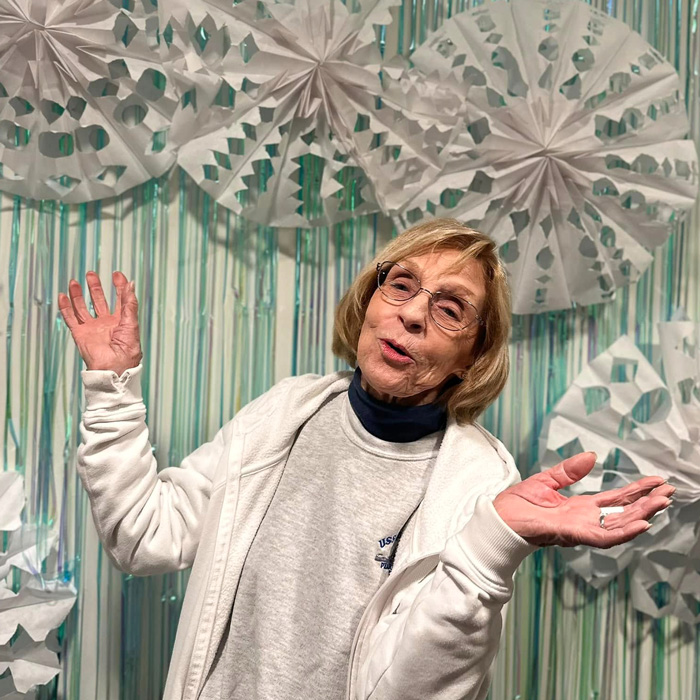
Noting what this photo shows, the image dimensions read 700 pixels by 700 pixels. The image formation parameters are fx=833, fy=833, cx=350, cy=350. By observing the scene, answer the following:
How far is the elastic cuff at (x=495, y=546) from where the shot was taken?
0.94 meters

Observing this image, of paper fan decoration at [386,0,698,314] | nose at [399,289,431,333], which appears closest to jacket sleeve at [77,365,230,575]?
nose at [399,289,431,333]

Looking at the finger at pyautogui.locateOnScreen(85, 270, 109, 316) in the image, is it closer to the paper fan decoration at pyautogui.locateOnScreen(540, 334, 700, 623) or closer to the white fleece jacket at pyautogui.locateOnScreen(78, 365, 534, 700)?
the white fleece jacket at pyautogui.locateOnScreen(78, 365, 534, 700)

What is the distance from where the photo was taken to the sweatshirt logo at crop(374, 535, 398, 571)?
3.76 feet

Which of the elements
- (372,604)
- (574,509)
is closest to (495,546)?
(574,509)

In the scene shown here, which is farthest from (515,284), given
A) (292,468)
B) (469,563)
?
(469,563)

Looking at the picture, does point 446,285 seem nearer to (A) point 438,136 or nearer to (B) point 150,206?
(A) point 438,136

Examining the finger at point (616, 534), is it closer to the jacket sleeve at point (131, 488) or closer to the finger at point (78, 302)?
the jacket sleeve at point (131, 488)

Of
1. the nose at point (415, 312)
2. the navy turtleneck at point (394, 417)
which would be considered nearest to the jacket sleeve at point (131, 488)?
the navy turtleneck at point (394, 417)

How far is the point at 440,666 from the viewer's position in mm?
983

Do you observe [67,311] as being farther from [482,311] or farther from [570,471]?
[570,471]

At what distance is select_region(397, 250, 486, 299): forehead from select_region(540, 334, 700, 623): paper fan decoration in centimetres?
50

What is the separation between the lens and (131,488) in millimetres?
1148

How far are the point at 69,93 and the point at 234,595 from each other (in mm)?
863

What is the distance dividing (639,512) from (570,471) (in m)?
0.10
